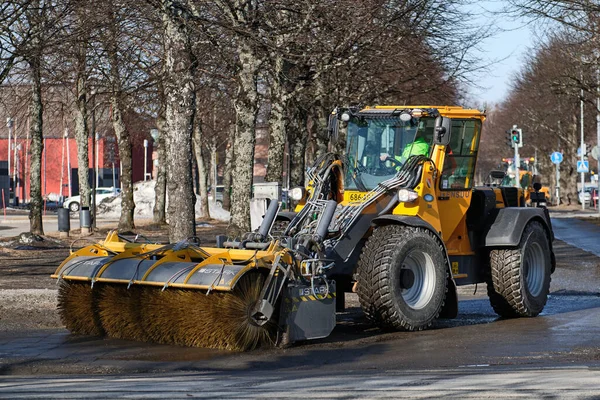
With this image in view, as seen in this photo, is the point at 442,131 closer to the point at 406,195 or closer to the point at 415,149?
the point at 415,149

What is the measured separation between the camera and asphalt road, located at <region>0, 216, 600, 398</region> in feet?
25.3

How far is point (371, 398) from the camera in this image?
24.2 ft

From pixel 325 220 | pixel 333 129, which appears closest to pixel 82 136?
pixel 333 129

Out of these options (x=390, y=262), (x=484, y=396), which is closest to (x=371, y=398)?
(x=484, y=396)

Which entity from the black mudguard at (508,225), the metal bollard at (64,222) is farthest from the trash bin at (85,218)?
the black mudguard at (508,225)

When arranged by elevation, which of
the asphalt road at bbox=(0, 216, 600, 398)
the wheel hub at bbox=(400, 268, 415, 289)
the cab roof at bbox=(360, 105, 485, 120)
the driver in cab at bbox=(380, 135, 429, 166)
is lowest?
the asphalt road at bbox=(0, 216, 600, 398)

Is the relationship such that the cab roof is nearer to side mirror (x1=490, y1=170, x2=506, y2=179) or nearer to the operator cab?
the operator cab

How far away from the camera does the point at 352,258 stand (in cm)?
1166

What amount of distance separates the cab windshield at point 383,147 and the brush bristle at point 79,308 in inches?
135

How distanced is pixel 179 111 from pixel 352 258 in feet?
22.1

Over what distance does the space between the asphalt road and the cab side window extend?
5.71 ft

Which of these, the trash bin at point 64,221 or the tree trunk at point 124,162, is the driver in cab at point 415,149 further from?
the tree trunk at point 124,162

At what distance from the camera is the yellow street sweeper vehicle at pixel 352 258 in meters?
10.4

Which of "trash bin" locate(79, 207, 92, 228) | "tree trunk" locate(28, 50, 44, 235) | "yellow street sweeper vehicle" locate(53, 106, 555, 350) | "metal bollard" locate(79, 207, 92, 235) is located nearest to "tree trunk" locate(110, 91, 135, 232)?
"metal bollard" locate(79, 207, 92, 235)
